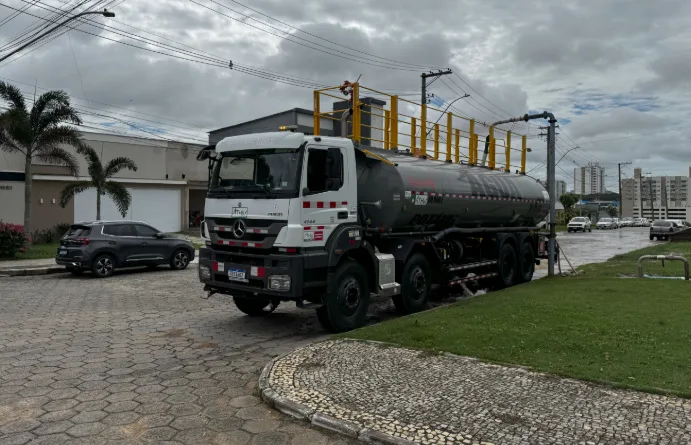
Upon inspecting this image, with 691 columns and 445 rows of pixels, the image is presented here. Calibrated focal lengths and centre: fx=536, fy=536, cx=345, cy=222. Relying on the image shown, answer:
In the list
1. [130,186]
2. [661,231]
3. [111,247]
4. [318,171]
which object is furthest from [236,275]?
[661,231]

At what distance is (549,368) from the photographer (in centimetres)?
556

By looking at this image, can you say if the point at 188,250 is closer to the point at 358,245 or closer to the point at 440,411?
the point at 358,245

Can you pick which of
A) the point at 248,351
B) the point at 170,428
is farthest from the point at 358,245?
the point at 170,428

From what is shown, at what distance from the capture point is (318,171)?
785 cm

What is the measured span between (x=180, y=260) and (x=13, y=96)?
10.8 meters

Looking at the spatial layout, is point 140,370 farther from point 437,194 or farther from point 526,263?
point 526,263

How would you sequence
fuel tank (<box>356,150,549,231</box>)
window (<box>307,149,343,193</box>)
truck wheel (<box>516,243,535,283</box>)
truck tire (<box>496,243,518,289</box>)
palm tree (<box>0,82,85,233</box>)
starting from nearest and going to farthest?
window (<box>307,149,343,193</box>) < fuel tank (<box>356,150,549,231</box>) < truck tire (<box>496,243,518,289</box>) < truck wheel (<box>516,243,535,283</box>) < palm tree (<box>0,82,85,233</box>)

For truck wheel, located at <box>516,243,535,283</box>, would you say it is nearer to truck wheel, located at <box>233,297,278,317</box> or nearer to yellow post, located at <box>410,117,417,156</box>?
yellow post, located at <box>410,117,417,156</box>

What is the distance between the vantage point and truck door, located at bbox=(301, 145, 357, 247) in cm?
768

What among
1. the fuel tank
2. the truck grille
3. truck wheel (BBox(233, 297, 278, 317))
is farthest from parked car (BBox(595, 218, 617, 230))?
the truck grille

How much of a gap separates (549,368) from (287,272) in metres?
3.57

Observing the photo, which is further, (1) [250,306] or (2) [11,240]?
(2) [11,240]

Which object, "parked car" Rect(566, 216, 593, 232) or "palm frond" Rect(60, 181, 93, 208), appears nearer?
"palm frond" Rect(60, 181, 93, 208)

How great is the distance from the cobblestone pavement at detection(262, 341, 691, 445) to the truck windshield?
104 inches
